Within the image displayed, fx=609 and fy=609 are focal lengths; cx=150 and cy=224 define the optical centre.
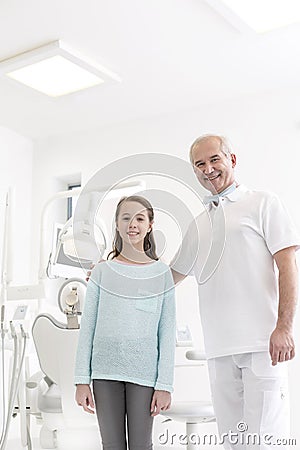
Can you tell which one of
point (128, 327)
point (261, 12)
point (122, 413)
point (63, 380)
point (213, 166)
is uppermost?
point (261, 12)

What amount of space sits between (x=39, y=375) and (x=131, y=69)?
179 centimetres

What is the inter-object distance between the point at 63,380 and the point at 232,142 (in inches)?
77.4

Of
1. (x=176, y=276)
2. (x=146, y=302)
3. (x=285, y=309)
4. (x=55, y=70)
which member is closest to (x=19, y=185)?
(x=55, y=70)

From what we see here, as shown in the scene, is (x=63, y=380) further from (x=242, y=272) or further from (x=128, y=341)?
(x=242, y=272)

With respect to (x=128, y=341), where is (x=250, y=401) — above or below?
below

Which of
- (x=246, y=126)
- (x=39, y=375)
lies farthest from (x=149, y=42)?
(x=39, y=375)

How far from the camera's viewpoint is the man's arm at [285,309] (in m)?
1.67

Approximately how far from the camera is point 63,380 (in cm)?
255

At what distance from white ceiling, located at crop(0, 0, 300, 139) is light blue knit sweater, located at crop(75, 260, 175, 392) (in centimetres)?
152

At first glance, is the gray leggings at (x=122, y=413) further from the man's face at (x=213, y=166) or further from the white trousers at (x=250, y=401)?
the man's face at (x=213, y=166)

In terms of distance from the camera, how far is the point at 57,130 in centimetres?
451

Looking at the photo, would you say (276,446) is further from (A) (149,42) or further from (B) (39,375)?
(A) (149,42)

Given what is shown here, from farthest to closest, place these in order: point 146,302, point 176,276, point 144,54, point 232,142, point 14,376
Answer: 1. point 232,142
2. point 144,54
3. point 14,376
4. point 176,276
5. point 146,302

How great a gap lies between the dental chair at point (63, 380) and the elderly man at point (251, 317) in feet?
2.85
